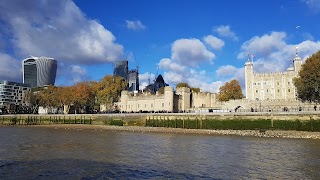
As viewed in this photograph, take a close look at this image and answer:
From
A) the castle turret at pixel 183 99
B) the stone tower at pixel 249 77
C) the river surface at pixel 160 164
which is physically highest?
the stone tower at pixel 249 77

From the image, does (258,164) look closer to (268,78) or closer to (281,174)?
(281,174)

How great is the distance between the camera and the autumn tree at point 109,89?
108375mm

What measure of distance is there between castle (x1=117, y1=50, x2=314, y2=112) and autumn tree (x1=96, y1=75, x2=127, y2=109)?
13.9 feet

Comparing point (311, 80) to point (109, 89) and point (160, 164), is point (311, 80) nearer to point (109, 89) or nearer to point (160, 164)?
point (160, 164)

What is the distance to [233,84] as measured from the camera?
106812mm

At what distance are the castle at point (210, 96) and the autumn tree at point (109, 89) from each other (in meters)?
4.22

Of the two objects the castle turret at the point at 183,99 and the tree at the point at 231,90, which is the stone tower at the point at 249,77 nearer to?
the tree at the point at 231,90

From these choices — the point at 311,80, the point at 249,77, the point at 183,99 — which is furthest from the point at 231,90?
the point at 311,80

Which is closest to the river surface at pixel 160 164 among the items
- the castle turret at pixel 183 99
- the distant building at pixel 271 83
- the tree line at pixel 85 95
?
the castle turret at pixel 183 99

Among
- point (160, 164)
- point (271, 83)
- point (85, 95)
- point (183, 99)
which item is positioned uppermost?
point (271, 83)

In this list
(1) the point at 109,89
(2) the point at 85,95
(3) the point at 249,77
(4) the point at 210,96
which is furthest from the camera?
(1) the point at 109,89

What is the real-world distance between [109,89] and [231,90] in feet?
130

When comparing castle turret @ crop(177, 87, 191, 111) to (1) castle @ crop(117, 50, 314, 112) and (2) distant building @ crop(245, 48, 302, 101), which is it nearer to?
(1) castle @ crop(117, 50, 314, 112)

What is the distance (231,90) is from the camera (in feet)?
346
